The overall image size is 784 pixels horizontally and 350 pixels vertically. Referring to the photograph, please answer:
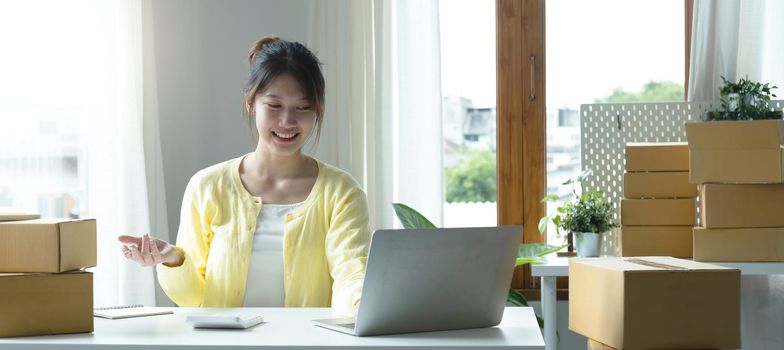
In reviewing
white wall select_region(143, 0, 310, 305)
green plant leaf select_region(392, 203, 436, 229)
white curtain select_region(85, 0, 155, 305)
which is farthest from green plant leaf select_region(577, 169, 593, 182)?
white curtain select_region(85, 0, 155, 305)

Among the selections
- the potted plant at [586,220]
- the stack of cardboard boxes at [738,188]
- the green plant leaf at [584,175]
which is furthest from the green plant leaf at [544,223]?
the stack of cardboard boxes at [738,188]

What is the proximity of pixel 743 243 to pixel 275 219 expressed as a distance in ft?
4.62

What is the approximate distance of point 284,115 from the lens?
2.32 m

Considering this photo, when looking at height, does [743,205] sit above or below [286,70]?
below

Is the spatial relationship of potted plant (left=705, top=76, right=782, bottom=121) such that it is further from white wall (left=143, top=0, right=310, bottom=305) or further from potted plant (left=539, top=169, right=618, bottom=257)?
white wall (left=143, top=0, right=310, bottom=305)

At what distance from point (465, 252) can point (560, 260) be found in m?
1.45

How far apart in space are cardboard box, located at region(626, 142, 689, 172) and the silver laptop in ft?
4.50

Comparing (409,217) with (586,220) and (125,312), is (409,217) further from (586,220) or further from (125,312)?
(125,312)

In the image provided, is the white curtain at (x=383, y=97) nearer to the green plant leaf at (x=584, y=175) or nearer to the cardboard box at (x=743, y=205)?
the green plant leaf at (x=584, y=175)

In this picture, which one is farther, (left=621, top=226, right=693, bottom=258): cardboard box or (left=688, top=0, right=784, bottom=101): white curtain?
(left=688, top=0, right=784, bottom=101): white curtain

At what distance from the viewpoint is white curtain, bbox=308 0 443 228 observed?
10.9 ft

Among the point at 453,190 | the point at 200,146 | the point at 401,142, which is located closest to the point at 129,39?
the point at 200,146

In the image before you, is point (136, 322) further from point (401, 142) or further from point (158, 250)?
point (401, 142)

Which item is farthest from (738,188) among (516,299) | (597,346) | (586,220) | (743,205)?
(597,346)
